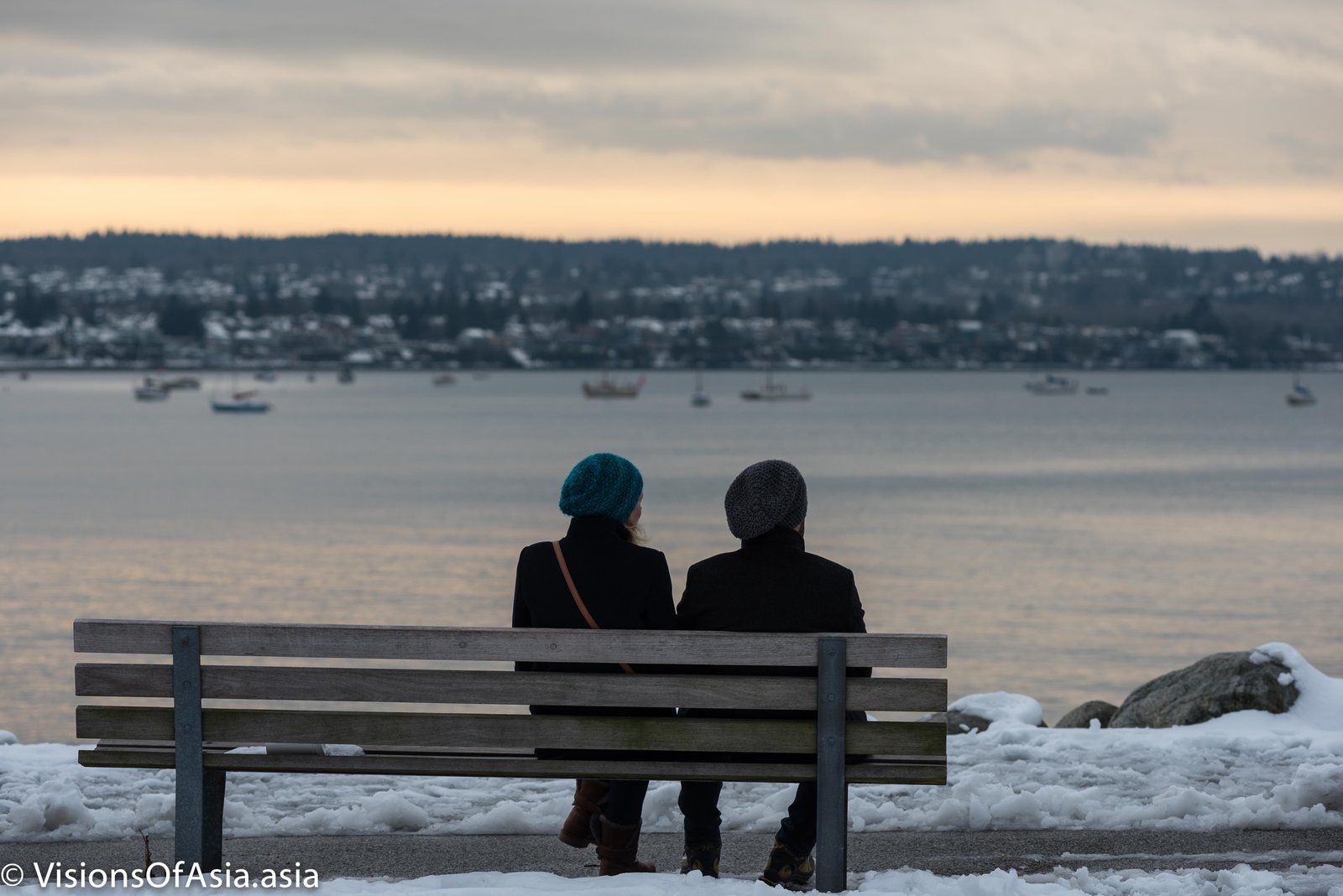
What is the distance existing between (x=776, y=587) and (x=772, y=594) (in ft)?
0.09

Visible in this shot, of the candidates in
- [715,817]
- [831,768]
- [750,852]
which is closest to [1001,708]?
[750,852]

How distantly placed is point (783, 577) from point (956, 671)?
18.1 m

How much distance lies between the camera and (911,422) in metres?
130

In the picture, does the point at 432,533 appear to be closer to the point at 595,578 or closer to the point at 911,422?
the point at 595,578

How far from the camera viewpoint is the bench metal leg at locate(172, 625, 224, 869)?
5.45 meters

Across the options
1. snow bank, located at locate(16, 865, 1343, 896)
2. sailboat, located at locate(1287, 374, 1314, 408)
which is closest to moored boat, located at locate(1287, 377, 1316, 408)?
sailboat, located at locate(1287, 374, 1314, 408)

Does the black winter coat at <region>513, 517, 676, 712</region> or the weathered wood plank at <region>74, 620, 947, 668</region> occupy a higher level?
the black winter coat at <region>513, 517, 676, 712</region>

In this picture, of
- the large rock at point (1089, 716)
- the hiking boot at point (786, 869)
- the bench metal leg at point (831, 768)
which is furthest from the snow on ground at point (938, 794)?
the large rock at point (1089, 716)

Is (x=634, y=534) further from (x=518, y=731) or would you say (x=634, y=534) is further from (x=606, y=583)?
(x=518, y=731)

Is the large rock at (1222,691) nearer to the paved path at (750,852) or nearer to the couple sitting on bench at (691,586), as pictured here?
the paved path at (750,852)

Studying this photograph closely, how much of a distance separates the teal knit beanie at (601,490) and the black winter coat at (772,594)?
0.36 meters

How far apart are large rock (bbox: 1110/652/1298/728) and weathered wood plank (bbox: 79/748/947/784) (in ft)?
14.0

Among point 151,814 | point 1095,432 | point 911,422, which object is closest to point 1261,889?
point 151,814

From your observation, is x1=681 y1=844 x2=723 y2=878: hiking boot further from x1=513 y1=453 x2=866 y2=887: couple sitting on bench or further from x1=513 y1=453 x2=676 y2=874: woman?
x1=513 y1=453 x2=676 y2=874: woman
